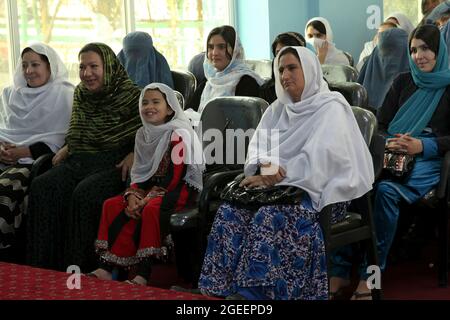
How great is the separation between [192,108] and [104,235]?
1.51 meters

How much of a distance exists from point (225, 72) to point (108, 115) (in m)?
1.05

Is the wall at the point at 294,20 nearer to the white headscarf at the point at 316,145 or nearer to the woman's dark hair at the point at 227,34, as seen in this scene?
the woman's dark hair at the point at 227,34

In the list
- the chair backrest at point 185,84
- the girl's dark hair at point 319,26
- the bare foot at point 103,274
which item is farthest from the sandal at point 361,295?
the girl's dark hair at point 319,26

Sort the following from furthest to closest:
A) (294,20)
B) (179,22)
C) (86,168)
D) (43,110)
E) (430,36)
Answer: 1. (294,20)
2. (179,22)
3. (43,110)
4. (86,168)
5. (430,36)

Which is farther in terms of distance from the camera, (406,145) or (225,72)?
(225,72)

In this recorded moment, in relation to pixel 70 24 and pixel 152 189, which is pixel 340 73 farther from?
pixel 70 24

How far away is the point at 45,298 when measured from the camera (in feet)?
10.8

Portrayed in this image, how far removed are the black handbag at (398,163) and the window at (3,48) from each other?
349cm

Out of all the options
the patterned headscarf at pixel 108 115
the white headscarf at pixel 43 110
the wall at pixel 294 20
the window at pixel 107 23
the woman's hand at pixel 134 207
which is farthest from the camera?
the wall at pixel 294 20

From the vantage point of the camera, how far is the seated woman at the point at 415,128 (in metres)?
3.69

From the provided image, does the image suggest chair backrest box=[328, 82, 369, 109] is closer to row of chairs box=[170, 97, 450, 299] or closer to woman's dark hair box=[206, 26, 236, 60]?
row of chairs box=[170, 97, 450, 299]

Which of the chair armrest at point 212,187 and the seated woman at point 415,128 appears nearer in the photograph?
the chair armrest at point 212,187

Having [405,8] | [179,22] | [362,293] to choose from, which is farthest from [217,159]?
[405,8]

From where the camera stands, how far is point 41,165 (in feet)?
14.0
